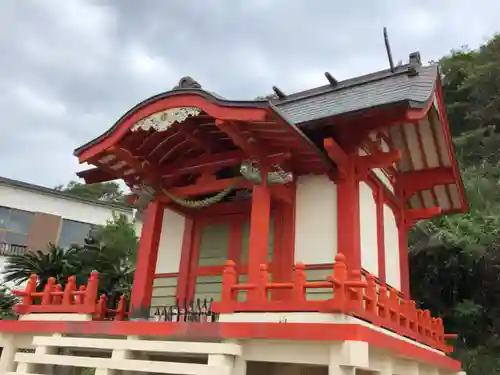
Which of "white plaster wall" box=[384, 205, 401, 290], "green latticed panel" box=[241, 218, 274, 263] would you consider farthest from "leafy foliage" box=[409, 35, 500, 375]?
"green latticed panel" box=[241, 218, 274, 263]

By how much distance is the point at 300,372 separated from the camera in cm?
650

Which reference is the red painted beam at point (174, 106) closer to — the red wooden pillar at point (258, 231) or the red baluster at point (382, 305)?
the red wooden pillar at point (258, 231)

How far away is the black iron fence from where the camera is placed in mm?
7258

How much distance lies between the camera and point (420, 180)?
987 centimetres

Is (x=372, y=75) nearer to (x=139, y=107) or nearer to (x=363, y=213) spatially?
(x=363, y=213)

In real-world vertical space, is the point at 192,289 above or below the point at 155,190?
below

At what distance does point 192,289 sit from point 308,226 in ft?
7.66

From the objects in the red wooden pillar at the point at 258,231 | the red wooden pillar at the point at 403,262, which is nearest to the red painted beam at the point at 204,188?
the red wooden pillar at the point at 258,231

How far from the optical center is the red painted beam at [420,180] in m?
9.65

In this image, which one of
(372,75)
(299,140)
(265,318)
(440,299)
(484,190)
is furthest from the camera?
(484,190)

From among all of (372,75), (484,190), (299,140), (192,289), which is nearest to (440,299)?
(484,190)

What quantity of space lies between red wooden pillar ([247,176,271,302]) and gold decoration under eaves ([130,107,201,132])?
1.31 m

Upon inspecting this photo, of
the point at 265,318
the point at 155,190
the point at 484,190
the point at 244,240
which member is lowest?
the point at 265,318

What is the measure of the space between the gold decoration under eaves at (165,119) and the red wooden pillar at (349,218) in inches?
92.9
